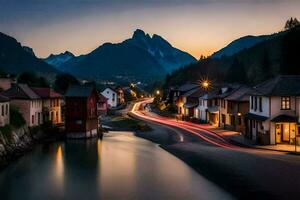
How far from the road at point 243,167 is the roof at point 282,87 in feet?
24.9

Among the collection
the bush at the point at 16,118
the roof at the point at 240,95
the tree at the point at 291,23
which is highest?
the tree at the point at 291,23

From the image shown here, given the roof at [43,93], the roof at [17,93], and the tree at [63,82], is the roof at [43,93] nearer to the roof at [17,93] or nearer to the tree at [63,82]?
the roof at [17,93]

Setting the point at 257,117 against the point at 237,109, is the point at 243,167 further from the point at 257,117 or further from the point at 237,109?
the point at 237,109

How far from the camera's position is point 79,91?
77688 mm

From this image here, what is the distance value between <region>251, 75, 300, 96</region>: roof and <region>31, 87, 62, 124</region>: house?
4075 cm

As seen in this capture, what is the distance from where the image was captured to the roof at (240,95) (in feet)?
226

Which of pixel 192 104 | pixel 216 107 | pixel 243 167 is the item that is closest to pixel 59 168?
pixel 243 167

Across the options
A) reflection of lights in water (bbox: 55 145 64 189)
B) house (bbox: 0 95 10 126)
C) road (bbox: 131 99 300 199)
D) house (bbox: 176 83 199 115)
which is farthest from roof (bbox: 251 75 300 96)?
house (bbox: 176 83 199 115)

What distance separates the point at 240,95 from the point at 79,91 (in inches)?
1112

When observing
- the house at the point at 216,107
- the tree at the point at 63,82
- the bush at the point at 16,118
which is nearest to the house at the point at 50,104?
the bush at the point at 16,118

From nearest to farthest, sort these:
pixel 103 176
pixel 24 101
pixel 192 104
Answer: pixel 103 176, pixel 24 101, pixel 192 104

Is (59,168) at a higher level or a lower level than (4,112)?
lower

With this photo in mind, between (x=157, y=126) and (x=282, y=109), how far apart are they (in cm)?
3608

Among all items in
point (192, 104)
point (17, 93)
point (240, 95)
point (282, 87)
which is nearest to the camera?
point (282, 87)
